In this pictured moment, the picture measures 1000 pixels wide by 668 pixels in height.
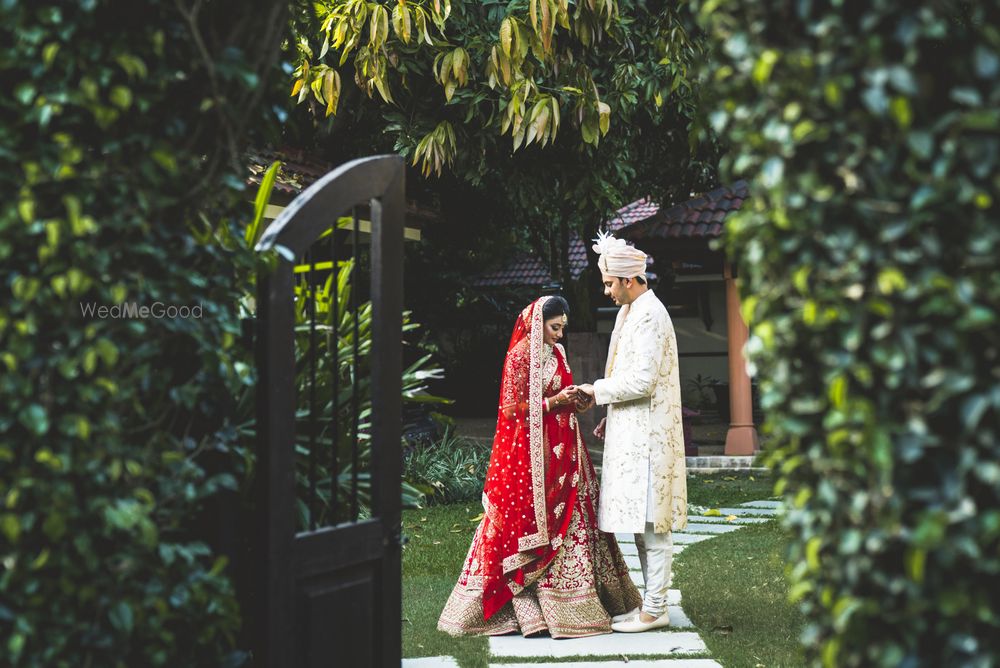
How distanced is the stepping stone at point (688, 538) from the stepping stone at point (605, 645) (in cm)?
304

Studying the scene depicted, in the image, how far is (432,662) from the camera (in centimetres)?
534

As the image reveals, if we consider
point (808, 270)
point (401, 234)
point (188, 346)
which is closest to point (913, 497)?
point (808, 270)

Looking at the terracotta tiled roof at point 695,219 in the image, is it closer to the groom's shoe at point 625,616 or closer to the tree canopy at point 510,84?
the tree canopy at point 510,84

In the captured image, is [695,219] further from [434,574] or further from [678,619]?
[678,619]

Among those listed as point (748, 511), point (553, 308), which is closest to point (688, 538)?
point (748, 511)

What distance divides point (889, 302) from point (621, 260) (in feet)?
13.2

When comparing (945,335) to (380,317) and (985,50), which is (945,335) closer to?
(985,50)

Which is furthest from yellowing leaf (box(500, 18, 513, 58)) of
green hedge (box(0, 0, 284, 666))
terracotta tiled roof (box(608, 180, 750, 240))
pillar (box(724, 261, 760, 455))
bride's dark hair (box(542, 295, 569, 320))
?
pillar (box(724, 261, 760, 455))

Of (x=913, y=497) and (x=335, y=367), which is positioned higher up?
(x=335, y=367)

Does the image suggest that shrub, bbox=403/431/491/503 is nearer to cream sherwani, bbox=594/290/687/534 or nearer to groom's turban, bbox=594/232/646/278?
cream sherwani, bbox=594/290/687/534

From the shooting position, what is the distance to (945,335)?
2031 millimetres

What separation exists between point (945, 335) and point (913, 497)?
30 centimetres

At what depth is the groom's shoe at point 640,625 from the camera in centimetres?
596

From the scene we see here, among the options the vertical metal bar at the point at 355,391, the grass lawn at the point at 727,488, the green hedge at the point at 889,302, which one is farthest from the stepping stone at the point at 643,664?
the grass lawn at the point at 727,488
